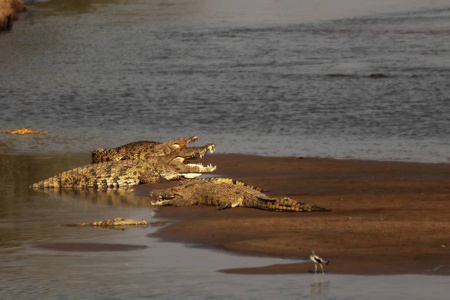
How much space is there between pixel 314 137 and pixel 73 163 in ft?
19.1

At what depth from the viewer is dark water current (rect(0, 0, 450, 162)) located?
25484 millimetres

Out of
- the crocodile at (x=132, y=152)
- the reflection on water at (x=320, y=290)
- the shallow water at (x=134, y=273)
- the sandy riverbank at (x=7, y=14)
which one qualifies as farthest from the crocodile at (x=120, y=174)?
the sandy riverbank at (x=7, y=14)

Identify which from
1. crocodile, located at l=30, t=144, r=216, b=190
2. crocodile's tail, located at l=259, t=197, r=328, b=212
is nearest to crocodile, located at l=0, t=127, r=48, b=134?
crocodile, located at l=30, t=144, r=216, b=190

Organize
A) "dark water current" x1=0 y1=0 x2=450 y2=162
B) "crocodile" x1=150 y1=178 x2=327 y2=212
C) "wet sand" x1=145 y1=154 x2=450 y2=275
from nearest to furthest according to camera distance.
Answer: "wet sand" x1=145 y1=154 x2=450 y2=275 → "crocodile" x1=150 y1=178 x2=327 y2=212 → "dark water current" x1=0 y1=0 x2=450 y2=162

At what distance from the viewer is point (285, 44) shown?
48.6 meters

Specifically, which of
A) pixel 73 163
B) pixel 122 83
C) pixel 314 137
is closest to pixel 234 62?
pixel 122 83

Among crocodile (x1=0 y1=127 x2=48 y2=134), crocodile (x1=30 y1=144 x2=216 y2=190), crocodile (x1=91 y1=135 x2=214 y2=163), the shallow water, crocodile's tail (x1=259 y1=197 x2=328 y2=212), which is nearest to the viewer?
the shallow water

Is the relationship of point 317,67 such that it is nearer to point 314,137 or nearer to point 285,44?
point 285,44

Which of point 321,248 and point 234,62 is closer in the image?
point 321,248

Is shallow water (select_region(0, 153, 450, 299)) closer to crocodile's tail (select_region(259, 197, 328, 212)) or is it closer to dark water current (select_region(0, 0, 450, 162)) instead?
crocodile's tail (select_region(259, 197, 328, 212))

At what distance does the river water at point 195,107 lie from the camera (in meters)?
12.0

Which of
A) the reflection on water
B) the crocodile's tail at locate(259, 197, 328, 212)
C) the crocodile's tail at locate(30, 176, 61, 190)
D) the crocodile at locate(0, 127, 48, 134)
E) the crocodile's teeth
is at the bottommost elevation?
the crocodile at locate(0, 127, 48, 134)

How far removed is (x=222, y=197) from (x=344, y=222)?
2316mm

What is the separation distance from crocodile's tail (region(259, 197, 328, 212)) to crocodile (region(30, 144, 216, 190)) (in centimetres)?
366
